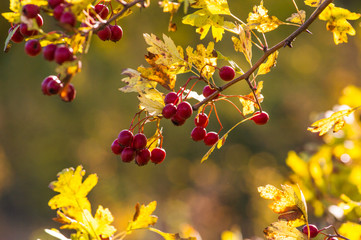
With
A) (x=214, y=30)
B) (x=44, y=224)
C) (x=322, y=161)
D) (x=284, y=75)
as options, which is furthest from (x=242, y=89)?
(x=214, y=30)

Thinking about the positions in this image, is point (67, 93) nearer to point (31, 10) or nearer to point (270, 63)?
point (31, 10)

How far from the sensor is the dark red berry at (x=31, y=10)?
0.63 m

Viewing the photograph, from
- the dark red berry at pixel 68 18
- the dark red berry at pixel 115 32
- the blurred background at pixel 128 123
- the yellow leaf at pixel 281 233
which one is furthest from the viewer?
the blurred background at pixel 128 123

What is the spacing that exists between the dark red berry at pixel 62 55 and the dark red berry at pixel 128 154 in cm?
26

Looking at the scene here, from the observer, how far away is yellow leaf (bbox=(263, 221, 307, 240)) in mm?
717

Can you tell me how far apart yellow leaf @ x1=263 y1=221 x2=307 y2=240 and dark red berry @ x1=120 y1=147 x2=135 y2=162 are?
26 centimetres

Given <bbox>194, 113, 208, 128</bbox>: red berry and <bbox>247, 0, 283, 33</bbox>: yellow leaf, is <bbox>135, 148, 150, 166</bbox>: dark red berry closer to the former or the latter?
<bbox>194, 113, 208, 128</bbox>: red berry

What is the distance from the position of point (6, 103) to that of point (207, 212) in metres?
4.83

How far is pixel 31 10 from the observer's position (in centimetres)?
63

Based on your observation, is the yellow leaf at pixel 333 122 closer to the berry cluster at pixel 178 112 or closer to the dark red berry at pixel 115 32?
the berry cluster at pixel 178 112

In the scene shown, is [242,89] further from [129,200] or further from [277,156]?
[129,200]

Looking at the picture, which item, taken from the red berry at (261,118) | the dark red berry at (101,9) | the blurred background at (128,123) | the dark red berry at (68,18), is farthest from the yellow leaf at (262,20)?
the blurred background at (128,123)

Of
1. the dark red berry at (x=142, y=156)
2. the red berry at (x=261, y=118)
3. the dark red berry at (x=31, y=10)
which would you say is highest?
the dark red berry at (x=31, y=10)

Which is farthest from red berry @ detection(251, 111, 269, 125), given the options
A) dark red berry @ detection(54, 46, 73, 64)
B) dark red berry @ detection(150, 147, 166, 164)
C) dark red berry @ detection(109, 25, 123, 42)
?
dark red berry @ detection(54, 46, 73, 64)
